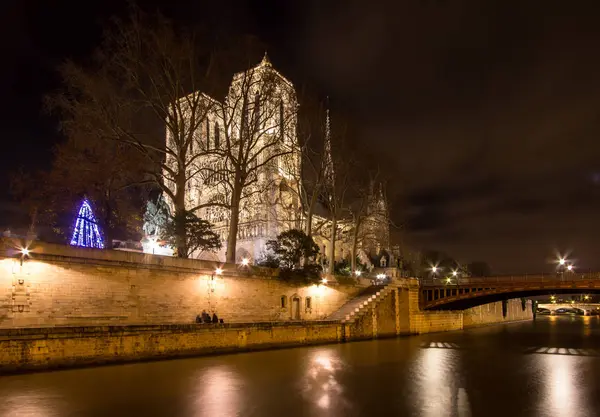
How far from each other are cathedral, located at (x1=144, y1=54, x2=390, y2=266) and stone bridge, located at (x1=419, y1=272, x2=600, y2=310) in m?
6.06

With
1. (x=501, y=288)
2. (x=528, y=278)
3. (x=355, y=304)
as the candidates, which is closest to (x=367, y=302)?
(x=355, y=304)

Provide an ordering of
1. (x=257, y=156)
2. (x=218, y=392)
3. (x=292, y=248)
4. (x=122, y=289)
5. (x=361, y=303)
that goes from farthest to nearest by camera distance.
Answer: (x=257, y=156) → (x=361, y=303) → (x=292, y=248) → (x=122, y=289) → (x=218, y=392)

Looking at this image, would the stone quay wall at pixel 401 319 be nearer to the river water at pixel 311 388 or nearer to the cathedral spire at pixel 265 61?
the river water at pixel 311 388

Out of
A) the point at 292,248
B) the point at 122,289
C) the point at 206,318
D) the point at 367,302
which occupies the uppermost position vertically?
the point at 292,248

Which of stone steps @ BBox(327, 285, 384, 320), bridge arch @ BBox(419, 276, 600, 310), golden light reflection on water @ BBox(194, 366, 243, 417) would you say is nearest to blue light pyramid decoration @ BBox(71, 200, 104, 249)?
stone steps @ BBox(327, 285, 384, 320)

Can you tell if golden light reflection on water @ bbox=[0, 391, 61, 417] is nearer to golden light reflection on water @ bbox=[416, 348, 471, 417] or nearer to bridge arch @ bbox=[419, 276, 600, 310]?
golden light reflection on water @ bbox=[416, 348, 471, 417]

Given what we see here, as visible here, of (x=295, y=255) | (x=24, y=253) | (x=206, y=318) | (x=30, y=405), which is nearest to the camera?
(x=30, y=405)

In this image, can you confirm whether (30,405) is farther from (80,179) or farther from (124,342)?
(80,179)

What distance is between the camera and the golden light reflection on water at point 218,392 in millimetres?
11000

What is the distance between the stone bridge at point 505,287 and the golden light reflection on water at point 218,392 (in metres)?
24.0

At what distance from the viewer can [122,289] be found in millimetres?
20188

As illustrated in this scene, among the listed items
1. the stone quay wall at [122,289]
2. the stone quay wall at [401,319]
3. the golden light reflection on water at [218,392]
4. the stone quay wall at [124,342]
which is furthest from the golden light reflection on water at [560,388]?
the stone quay wall at [122,289]

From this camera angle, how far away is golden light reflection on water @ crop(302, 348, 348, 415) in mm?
12305

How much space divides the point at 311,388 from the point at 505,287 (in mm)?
26467
